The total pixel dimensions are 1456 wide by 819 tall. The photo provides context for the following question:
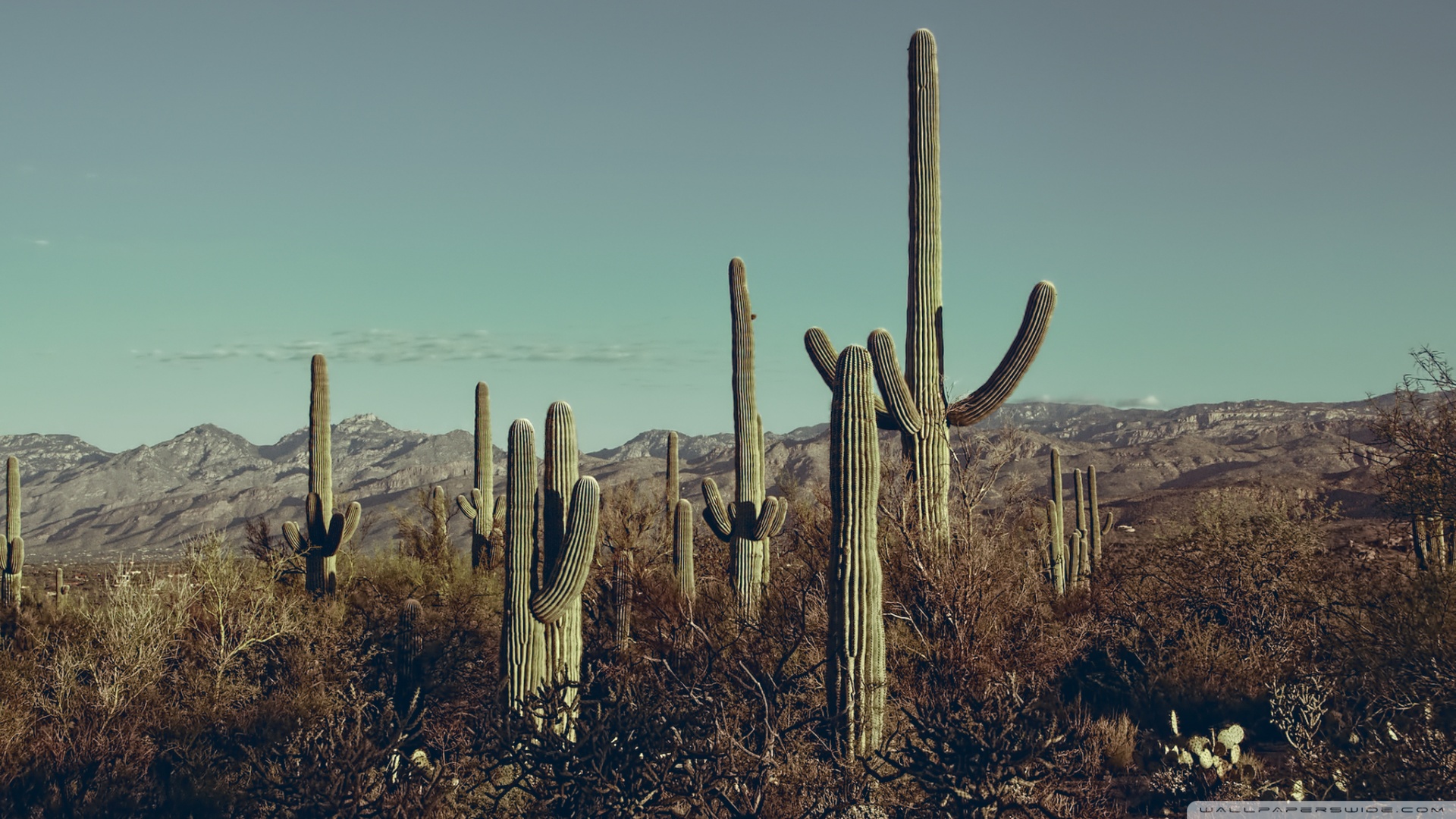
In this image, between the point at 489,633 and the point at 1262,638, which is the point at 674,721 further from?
the point at 1262,638

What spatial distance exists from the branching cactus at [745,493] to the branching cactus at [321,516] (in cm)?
569

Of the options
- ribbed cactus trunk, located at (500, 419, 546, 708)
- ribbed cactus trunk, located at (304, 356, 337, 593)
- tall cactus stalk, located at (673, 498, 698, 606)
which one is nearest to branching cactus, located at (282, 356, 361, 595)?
ribbed cactus trunk, located at (304, 356, 337, 593)

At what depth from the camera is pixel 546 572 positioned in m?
11.3

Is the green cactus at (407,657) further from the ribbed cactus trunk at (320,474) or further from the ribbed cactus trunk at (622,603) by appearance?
the ribbed cactus trunk at (320,474)

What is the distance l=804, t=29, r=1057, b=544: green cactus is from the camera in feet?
44.3

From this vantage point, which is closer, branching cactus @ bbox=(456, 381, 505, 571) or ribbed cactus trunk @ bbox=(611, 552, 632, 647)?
ribbed cactus trunk @ bbox=(611, 552, 632, 647)

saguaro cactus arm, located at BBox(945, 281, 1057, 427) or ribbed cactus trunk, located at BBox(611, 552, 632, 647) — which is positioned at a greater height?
saguaro cactus arm, located at BBox(945, 281, 1057, 427)

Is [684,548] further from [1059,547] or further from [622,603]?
[1059,547]

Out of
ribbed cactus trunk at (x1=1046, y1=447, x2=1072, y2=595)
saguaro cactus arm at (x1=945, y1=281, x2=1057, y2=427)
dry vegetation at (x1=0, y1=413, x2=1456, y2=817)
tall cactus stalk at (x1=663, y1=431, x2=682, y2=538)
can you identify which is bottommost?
dry vegetation at (x1=0, y1=413, x2=1456, y2=817)

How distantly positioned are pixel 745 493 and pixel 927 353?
3699 mm

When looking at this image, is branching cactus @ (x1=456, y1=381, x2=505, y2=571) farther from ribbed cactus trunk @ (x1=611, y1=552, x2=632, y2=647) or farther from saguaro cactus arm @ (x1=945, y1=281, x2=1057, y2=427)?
saguaro cactus arm @ (x1=945, y1=281, x2=1057, y2=427)

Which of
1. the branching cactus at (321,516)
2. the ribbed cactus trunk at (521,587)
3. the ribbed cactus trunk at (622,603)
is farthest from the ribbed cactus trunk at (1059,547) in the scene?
the branching cactus at (321,516)

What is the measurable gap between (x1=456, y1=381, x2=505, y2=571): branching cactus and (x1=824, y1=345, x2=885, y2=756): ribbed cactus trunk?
35.4ft

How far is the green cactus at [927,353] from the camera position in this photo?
13.5m
